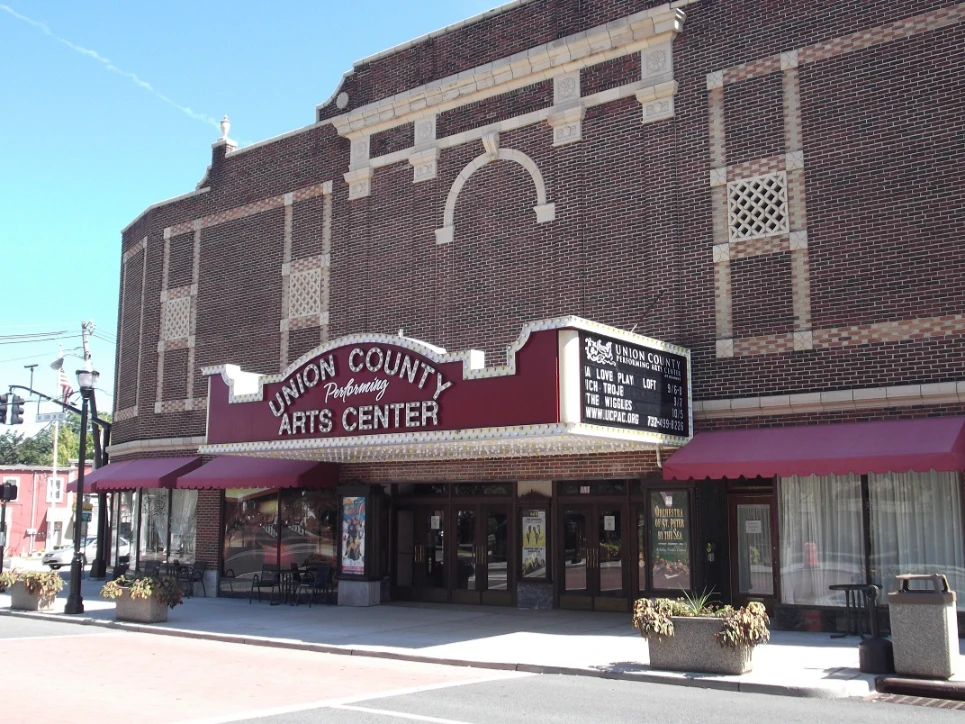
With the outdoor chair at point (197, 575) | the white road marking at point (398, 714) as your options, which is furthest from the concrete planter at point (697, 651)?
the outdoor chair at point (197, 575)

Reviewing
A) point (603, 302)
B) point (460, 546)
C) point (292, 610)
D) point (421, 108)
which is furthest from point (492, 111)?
point (292, 610)

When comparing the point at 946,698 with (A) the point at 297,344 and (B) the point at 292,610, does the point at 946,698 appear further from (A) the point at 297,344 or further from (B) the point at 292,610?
(A) the point at 297,344

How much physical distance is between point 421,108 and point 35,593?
13807 millimetres

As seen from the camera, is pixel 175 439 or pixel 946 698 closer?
pixel 946 698

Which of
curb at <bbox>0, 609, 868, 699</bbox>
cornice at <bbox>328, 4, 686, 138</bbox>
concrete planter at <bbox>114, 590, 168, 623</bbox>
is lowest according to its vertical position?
curb at <bbox>0, 609, 868, 699</bbox>

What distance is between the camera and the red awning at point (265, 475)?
21.8 meters

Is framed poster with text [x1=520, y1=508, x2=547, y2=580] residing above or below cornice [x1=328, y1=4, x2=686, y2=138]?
below

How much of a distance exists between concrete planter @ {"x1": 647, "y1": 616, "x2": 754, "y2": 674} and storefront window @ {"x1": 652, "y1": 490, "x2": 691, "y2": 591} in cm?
471

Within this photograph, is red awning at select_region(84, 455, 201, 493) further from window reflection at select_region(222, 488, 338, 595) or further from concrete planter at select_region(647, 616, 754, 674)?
concrete planter at select_region(647, 616, 754, 674)

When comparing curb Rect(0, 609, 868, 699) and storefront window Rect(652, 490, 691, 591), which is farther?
storefront window Rect(652, 490, 691, 591)

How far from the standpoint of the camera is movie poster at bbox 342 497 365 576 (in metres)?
21.4

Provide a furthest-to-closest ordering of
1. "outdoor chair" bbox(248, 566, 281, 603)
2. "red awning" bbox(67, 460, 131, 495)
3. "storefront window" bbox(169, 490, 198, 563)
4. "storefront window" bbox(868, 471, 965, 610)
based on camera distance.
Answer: "red awning" bbox(67, 460, 131, 495) → "storefront window" bbox(169, 490, 198, 563) → "outdoor chair" bbox(248, 566, 281, 603) → "storefront window" bbox(868, 471, 965, 610)

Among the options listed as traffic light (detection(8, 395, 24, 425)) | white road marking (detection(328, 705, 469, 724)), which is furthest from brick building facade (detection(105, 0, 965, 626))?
traffic light (detection(8, 395, 24, 425))

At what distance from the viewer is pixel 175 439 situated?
2600 centimetres
